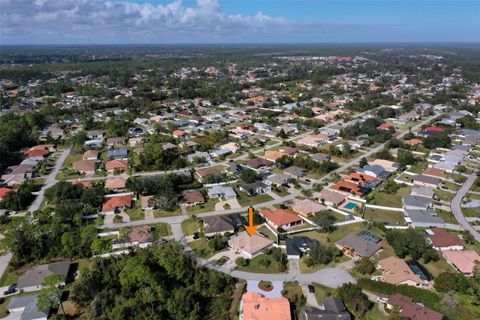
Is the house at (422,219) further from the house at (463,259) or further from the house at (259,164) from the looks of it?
the house at (259,164)

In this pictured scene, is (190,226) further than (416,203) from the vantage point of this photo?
No

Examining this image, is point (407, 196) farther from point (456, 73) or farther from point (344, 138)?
point (456, 73)

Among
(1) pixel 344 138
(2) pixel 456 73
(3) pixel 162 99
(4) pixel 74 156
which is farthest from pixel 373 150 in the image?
(2) pixel 456 73

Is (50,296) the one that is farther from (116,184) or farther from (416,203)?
(416,203)

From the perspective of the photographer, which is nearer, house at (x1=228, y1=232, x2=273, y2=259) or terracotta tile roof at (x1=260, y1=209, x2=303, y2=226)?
house at (x1=228, y1=232, x2=273, y2=259)

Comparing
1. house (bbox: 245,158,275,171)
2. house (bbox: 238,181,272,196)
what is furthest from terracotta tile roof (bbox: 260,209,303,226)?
house (bbox: 245,158,275,171)

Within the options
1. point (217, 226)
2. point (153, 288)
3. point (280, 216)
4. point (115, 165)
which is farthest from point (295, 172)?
point (153, 288)

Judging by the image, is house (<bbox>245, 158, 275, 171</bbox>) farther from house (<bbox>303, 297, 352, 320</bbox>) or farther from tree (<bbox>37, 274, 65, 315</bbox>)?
tree (<bbox>37, 274, 65, 315</bbox>)
